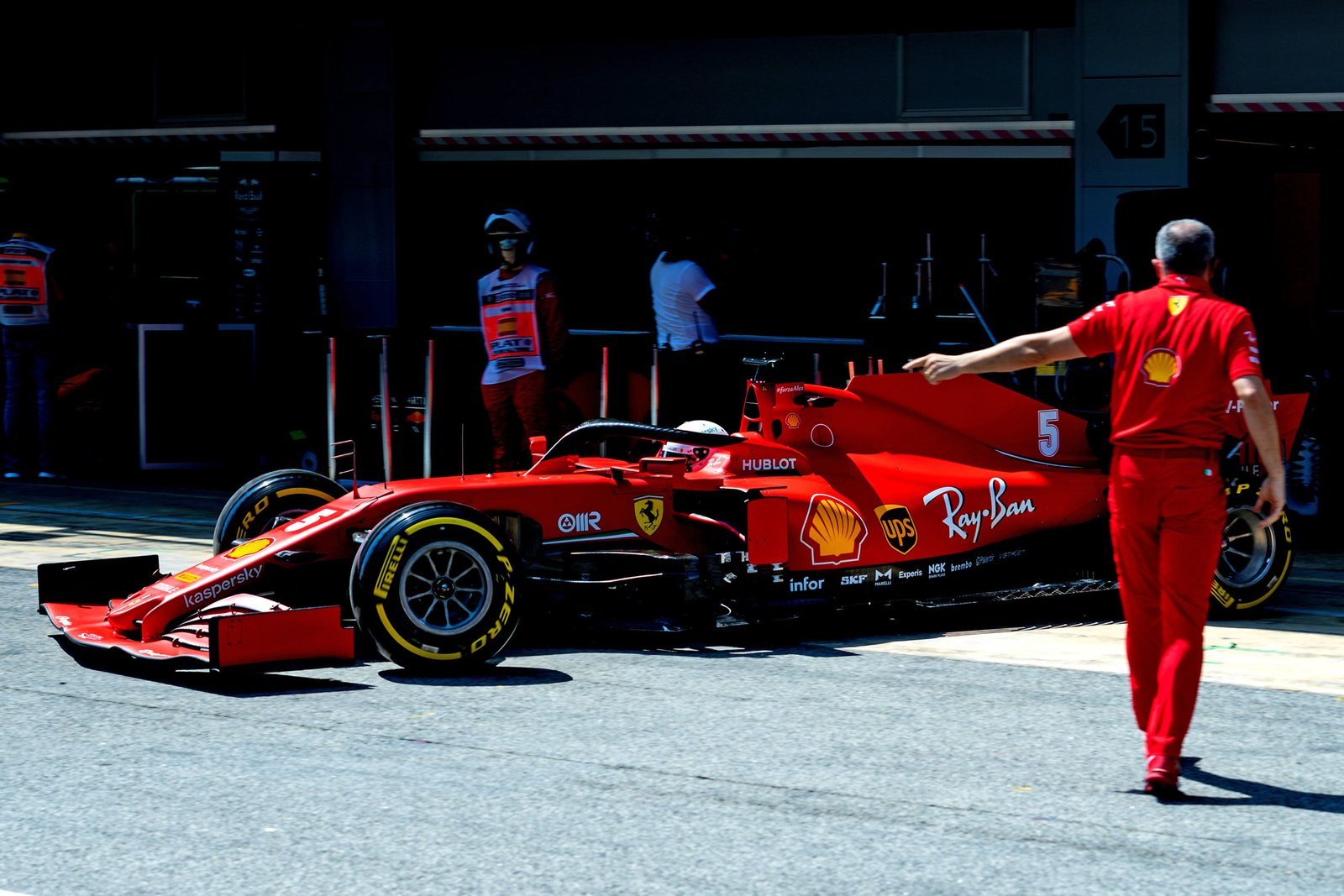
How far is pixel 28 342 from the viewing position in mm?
14156

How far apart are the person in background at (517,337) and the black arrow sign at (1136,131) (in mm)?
3867

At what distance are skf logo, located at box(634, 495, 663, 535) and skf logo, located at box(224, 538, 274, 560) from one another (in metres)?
1.58

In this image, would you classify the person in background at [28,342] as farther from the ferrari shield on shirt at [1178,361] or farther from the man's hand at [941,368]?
the ferrari shield on shirt at [1178,361]

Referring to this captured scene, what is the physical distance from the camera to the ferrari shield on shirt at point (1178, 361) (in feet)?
18.4

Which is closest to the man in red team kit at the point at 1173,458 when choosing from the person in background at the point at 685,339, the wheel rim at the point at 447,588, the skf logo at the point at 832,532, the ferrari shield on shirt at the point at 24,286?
the skf logo at the point at 832,532

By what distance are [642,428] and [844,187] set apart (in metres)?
6.78

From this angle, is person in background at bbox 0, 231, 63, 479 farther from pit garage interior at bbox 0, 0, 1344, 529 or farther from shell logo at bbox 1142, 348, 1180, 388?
shell logo at bbox 1142, 348, 1180, 388

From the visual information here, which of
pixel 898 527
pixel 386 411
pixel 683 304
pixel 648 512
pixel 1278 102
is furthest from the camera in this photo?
pixel 683 304

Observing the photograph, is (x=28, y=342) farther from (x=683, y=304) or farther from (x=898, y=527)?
(x=898, y=527)

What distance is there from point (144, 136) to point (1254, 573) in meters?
11.4

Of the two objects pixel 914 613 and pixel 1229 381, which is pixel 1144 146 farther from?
pixel 1229 381

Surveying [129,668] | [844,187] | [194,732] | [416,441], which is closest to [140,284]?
[416,441]

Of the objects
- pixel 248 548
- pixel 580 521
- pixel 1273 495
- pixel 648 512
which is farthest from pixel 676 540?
pixel 1273 495

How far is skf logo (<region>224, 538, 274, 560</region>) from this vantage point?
25.2ft
